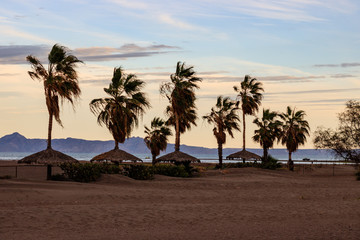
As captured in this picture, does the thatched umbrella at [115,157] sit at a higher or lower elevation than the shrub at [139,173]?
higher

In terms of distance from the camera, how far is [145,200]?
24547 millimetres

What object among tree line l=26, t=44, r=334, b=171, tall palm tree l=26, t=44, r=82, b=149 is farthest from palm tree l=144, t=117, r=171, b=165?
tall palm tree l=26, t=44, r=82, b=149

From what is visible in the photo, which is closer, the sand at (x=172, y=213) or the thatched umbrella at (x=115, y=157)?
the sand at (x=172, y=213)

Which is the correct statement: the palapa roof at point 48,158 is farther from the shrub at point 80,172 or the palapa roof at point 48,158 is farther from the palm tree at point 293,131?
the palm tree at point 293,131

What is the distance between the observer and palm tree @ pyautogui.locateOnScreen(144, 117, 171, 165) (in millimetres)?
60969

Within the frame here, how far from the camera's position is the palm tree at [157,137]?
61.0 m

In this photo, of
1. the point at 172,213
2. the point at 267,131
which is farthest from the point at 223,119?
the point at 172,213

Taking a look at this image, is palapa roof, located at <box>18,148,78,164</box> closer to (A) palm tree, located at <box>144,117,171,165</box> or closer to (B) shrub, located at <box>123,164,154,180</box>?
(B) shrub, located at <box>123,164,154,180</box>

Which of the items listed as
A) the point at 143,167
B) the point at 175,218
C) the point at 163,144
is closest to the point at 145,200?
the point at 175,218

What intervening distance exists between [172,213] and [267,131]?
48.0 m

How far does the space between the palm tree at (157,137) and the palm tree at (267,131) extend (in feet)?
42.6

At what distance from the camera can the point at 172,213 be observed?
1988 centimetres

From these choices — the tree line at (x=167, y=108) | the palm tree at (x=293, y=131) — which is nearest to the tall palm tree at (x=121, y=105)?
the tree line at (x=167, y=108)

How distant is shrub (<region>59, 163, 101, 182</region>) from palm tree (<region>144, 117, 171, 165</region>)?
87.4 ft
